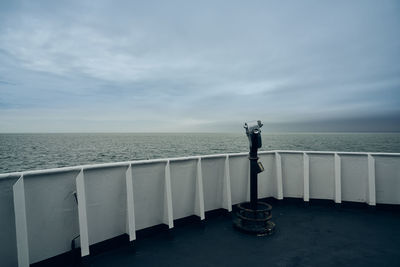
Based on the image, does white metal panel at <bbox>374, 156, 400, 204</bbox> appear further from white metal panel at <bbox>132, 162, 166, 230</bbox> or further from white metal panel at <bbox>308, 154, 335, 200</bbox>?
white metal panel at <bbox>132, 162, 166, 230</bbox>

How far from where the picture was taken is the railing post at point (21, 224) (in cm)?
295

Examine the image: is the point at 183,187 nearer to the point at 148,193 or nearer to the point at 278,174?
the point at 148,193

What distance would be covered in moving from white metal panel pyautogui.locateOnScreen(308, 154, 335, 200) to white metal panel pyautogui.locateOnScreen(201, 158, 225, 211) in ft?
8.23

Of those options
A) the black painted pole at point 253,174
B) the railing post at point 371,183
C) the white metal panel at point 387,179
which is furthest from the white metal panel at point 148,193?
the white metal panel at point 387,179

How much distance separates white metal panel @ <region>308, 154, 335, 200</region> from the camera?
19.3 feet

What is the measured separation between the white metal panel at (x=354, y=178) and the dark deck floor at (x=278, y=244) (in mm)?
634

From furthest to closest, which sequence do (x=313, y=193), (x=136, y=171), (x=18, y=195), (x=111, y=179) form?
1. (x=313, y=193)
2. (x=136, y=171)
3. (x=111, y=179)
4. (x=18, y=195)

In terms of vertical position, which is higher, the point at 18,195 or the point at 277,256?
the point at 18,195

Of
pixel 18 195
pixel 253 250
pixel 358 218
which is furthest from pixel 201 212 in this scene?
pixel 358 218

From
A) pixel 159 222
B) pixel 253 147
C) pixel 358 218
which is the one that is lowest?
pixel 358 218

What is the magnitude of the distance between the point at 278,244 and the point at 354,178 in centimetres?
326

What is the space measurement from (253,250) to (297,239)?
3.10 ft

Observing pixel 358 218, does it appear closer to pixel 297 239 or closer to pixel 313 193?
pixel 313 193

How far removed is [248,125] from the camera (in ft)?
15.2
